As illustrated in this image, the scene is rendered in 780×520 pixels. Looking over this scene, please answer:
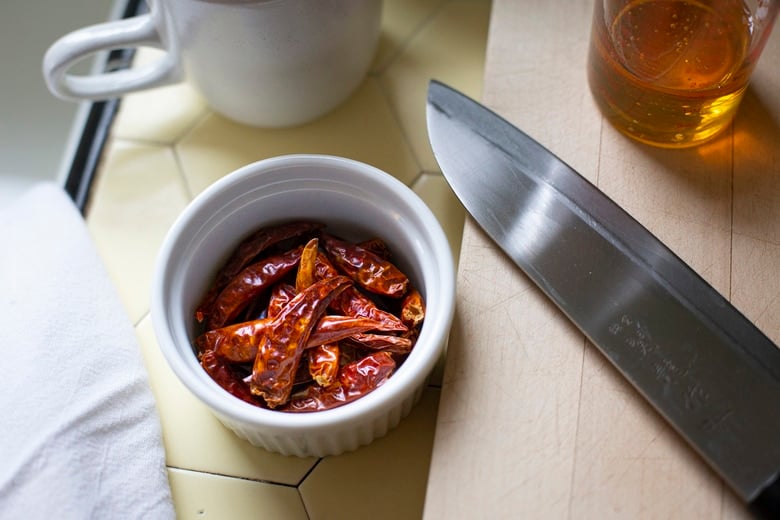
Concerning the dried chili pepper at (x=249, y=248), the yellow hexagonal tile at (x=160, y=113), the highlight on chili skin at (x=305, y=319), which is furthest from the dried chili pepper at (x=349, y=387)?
the yellow hexagonal tile at (x=160, y=113)

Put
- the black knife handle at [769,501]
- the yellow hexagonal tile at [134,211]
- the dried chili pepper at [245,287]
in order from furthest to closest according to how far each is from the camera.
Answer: the yellow hexagonal tile at [134,211] → the dried chili pepper at [245,287] → the black knife handle at [769,501]

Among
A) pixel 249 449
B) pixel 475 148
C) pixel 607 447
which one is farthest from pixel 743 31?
pixel 249 449

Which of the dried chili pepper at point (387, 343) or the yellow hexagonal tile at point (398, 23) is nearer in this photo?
the dried chili pepper at point (387, 343)

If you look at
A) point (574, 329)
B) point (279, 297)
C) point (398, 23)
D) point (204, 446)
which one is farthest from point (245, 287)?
point (398, 23)

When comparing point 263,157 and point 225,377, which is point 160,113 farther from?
point 225,377

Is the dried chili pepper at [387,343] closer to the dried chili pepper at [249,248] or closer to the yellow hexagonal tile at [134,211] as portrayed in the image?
the dried chili pepper at [249,248]

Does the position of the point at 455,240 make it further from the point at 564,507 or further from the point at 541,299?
the point at 564,507
